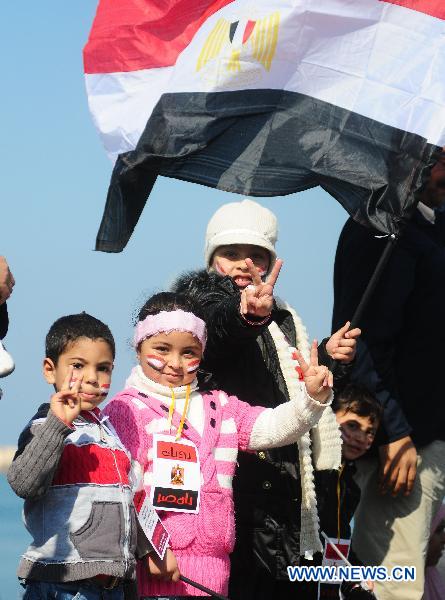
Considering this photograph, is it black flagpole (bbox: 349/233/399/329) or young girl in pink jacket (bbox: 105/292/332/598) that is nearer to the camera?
young girl in pink jacket (bbox: 105/292/332/598)

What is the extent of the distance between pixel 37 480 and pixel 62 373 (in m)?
0.47

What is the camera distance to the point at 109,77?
6.02 meters

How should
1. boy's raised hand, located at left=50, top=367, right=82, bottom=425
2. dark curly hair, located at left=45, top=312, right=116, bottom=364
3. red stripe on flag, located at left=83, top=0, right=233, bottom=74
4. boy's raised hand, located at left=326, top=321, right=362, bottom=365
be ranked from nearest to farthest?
boy's raised hand, located at left=50, top=367, right=82, bottom=425 < dark curly hair, located at left=45, top=312, right=116, bottom=364 < boy's raised hand, located at left=326, top=321, right=362, bottom=365 < red stripe on flag, located at left=83, top=0, right=233, bottom=74

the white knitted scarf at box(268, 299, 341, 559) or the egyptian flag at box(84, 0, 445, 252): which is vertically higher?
the egyptian flag at box(84, 0, 445, 252)

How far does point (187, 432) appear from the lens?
4973mm

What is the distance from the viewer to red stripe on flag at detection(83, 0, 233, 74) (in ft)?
19.5

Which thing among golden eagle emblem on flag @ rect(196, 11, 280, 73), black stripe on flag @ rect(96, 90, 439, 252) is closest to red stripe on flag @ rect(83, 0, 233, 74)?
golden eagle emblem on flag @ rect(196, 11, 280, 73)

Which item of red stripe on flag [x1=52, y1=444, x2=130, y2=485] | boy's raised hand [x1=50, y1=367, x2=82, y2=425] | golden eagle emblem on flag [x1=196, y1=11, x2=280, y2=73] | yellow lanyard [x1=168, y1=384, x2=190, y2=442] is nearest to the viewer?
boy's raised hand [x1=50, y1=367, x2=82, y2=425]

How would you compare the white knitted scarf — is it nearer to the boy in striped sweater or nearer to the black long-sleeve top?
the black long-sleeve top

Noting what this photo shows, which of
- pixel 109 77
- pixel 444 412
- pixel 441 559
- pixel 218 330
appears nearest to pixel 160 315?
pixel 218 330

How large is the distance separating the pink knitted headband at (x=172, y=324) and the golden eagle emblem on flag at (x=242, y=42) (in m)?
1.16

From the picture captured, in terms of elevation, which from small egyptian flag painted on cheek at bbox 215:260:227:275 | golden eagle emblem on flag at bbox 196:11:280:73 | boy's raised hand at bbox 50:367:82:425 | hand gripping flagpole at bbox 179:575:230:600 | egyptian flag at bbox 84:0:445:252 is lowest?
hand gripping flagpole at bbox 179:575:230:600

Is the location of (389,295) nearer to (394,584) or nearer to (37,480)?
(394,584)

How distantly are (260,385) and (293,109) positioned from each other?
1123 mm
